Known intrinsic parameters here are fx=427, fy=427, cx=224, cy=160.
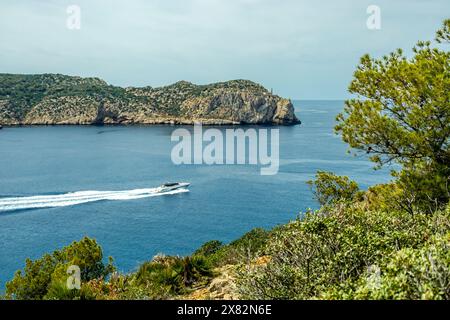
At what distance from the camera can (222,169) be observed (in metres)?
71.9

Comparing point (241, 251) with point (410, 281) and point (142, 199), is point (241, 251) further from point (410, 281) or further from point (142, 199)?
point (142, 199)

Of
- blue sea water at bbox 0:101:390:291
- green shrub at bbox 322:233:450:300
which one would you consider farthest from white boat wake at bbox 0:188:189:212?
green shrub at bbox 322:233:450:300

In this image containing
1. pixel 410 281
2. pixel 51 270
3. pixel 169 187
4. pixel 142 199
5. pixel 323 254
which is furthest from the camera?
pixel 169 187

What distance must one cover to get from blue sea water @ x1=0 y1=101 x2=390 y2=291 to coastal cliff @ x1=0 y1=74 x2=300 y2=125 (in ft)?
133

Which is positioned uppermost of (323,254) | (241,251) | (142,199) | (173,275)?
(323,254)

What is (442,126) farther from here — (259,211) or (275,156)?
(275,156)

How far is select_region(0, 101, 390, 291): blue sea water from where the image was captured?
38719mm

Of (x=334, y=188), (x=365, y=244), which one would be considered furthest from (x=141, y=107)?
(x=365, y=244)

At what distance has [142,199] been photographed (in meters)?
52.8

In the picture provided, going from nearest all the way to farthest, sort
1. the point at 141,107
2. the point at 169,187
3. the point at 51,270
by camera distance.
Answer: the point at 51,270
the point at 169,187
the point at 141,107

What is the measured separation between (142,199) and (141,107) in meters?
101

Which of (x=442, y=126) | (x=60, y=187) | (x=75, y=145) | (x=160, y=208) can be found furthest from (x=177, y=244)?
(x=75, y=145)

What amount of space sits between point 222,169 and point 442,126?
198ft

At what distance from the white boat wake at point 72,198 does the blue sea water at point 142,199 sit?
1080 millimetres
